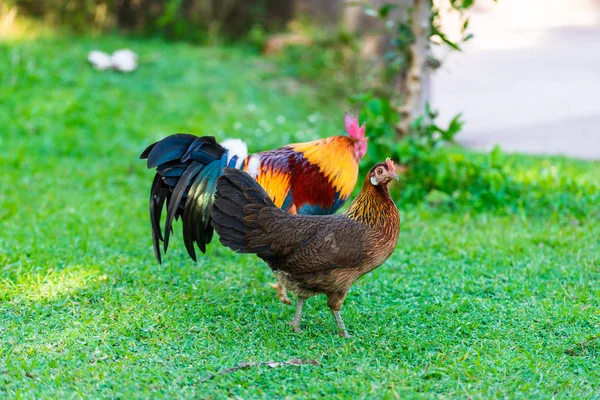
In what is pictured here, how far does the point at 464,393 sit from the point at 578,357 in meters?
0.84

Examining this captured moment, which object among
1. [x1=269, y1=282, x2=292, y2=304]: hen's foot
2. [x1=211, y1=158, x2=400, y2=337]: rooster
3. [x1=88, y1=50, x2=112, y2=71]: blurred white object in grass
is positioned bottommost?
[x1=269, y1=282, x2=292, y2=304]: hen's foot

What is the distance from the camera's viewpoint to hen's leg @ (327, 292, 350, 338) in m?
3.97

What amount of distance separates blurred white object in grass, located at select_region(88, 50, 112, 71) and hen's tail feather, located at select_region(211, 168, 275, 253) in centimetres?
714

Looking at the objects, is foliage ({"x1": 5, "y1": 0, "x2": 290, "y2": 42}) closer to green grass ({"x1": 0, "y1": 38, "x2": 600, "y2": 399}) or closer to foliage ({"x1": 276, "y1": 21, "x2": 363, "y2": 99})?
foliage ({"x1": 276, "y1": 21, "x2": 363, "y2": 99})

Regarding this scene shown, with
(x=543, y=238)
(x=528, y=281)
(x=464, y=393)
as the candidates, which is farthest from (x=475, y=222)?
(x=464, y=393)

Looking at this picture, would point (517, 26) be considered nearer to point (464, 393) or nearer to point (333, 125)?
point (333, 125)

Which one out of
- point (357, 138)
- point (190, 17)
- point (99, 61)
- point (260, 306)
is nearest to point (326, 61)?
point (190, 17)

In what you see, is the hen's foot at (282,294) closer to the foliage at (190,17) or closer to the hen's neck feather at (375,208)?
the hen's neck feather at (375,208)

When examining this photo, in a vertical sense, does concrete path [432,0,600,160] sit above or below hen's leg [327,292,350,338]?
above

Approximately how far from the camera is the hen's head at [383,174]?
154 inches

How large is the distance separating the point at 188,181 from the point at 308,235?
884 millimetres

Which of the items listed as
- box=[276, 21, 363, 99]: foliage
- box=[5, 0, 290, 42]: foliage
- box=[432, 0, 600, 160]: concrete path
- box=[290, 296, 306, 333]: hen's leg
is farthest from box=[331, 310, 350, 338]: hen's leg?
box=[5, 0, 290, 42]: foliage

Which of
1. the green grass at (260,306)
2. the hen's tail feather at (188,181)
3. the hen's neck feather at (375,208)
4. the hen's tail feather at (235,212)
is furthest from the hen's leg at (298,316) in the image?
the hen's tail feather at (188,181)

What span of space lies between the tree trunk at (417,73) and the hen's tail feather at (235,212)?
3.27m
